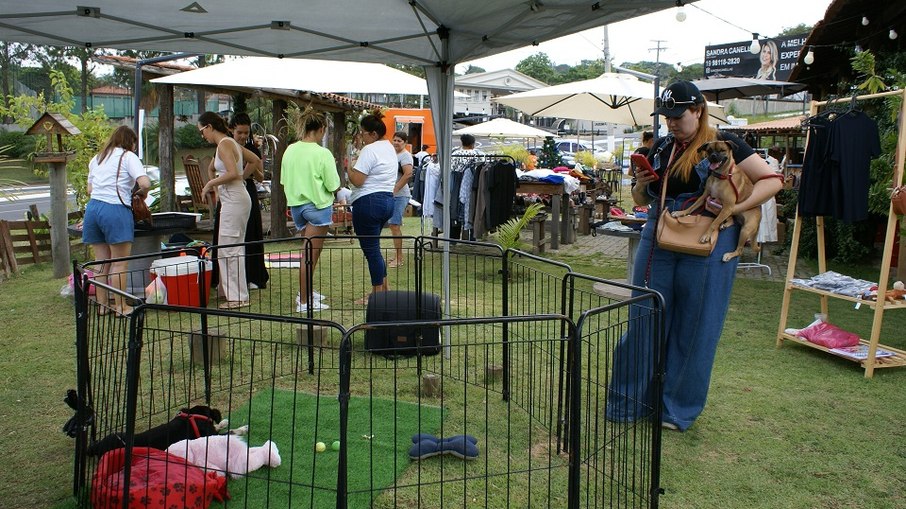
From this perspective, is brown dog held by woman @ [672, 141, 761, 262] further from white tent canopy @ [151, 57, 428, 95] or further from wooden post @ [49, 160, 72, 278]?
wooden post @ [49, 160, 72, 278]

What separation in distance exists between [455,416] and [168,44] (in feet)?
11.8

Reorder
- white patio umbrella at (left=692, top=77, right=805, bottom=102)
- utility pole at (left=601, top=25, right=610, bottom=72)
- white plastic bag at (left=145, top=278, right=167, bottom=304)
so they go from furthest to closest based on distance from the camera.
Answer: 1. utility pole at (left=601, top=25, right=610, bottom=72)
2. white patio umbrella at (left=692, top=77, right=805, bottom=102)
3. white plastic bag at (left=145, top=278, right=167, bottom=304)

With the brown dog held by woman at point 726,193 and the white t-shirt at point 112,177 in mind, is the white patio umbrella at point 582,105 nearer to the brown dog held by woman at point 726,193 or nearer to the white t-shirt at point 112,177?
the white t-shirt at point 112,177

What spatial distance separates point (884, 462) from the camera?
429cm

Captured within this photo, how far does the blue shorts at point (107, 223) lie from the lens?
7.14 meters

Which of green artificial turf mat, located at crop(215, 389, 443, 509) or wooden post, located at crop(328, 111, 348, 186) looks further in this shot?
wooden post, located at crop(328, 111, 348, 186)

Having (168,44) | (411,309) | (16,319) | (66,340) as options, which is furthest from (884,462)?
(16,319)

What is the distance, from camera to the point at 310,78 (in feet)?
29.2

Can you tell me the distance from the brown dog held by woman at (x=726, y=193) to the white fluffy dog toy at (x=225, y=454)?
2736 millimetres

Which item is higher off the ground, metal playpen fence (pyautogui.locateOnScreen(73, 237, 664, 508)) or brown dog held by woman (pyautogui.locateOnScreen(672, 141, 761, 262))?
brown dog held by woman (pyautogui.locateOnScreen(672, 141, 761, 262))

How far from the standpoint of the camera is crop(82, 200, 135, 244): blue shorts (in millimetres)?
7145

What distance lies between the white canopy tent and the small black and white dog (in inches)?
91.2

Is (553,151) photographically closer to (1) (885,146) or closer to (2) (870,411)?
(1) (885,146)

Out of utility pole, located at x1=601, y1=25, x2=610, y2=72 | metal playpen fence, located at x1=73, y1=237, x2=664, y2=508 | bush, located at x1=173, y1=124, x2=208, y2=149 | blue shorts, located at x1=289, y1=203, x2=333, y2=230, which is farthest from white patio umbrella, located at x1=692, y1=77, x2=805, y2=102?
bush, located at x1=173, y1=124, x2=208, y2=149
